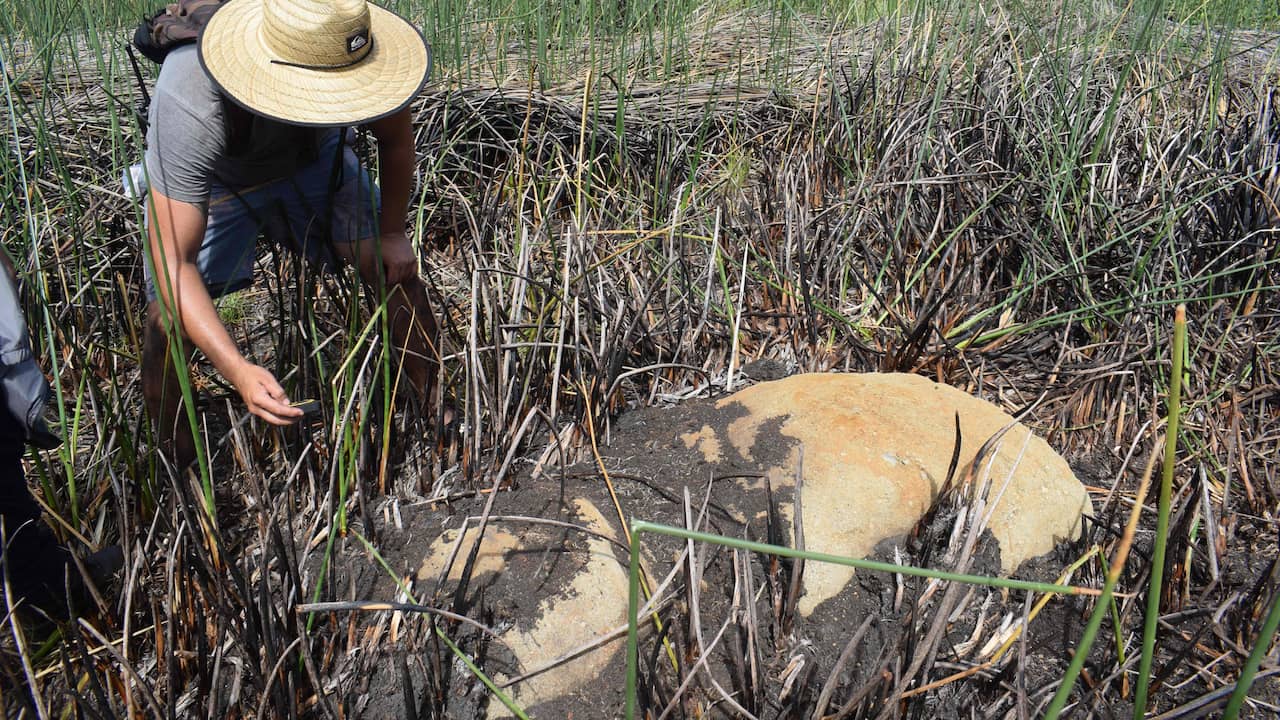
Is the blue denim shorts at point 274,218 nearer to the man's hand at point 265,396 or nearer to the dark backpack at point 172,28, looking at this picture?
the dark backpack at point 172,28

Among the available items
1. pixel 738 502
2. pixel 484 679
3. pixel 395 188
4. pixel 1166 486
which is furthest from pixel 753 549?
pixel 395 188

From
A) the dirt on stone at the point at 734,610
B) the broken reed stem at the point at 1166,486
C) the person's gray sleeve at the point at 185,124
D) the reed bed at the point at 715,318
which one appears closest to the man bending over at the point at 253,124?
the person's gray sleeve at the point at 185,124

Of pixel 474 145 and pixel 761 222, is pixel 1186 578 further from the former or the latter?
pixel 474 145

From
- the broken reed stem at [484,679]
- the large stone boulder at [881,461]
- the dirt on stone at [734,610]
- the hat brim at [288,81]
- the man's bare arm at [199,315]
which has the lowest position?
the dirt on stone at [734,610]

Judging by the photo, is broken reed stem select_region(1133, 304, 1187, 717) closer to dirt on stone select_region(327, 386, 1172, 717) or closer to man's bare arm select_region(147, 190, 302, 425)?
dirt on stone select_region(327, 386, 1172, 717)

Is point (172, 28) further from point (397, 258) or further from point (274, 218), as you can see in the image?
point (397, 258)

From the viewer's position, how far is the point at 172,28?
164 centimetres

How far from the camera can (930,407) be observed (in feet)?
5.60

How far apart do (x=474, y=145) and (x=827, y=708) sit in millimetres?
2614

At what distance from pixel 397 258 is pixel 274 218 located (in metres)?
0.30

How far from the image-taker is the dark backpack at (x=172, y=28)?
5.35 ft

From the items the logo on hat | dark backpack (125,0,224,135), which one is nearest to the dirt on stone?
the logo on hat

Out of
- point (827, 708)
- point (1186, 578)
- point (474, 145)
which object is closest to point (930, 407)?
point (1186, 578)

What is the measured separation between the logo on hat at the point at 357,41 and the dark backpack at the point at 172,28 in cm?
31
